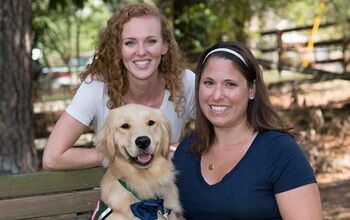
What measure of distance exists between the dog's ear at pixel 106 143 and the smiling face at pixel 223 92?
523 millimetres

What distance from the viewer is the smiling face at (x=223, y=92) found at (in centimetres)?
287

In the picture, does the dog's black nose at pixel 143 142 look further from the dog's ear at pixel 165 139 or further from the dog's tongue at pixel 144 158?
the dog's ear at pixel 165 139

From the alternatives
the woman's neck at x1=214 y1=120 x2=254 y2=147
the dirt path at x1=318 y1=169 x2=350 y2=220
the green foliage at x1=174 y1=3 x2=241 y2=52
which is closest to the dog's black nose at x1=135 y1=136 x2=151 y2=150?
the woman's neck at x1=214 y1=120 x2=254 y2=147

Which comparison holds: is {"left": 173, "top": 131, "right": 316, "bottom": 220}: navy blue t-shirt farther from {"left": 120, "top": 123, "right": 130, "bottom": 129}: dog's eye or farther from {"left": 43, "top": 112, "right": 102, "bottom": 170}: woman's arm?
{"left": 43, "top": 112, "right": 102, "bottom": 170}: woman's arm

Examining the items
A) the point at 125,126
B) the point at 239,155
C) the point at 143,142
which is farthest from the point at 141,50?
the point at 239,155

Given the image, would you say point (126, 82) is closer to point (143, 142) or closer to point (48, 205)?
point (143, 142)

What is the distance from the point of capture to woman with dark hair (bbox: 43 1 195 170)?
319 cm

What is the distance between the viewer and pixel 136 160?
308cm

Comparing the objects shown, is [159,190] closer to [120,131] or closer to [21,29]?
[120,131]

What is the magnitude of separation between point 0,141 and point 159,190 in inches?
90.7

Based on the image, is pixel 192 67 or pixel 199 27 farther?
pixel 199 27

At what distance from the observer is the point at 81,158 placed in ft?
10.5

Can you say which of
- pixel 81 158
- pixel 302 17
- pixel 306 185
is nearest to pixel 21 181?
pixel 81 158

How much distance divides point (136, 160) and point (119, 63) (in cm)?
60
